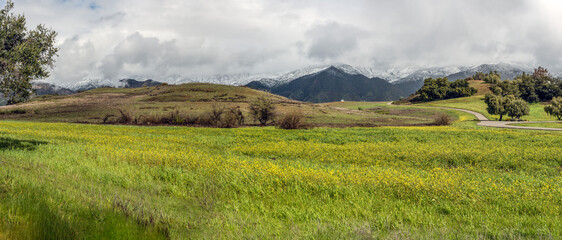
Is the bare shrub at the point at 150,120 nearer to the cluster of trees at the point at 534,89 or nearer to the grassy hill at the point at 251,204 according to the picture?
the grassy hill at the point at 251,204

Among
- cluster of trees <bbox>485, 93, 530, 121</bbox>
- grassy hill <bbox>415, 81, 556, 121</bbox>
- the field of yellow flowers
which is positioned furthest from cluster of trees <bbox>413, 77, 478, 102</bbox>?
the field of yellow flowers

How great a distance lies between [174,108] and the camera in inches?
3228

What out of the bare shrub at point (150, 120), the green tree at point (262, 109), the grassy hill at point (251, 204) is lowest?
the grassy hill at point (251, 204)

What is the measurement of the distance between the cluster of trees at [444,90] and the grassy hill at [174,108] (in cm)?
2904

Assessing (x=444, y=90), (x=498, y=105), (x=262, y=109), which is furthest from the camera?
(x=444, y=90)

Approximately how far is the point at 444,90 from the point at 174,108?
122 m

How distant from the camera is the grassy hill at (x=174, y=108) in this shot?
216ft

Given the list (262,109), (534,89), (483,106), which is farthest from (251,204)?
(534,89)

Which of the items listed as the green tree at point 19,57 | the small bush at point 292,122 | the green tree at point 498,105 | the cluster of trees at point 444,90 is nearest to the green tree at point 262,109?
the small bush at point 292,122

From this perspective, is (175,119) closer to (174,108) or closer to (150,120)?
(150,120)

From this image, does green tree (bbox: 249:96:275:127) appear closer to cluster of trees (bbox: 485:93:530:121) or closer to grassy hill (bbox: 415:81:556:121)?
cluster of trees (bbox: 485:93:530:121)

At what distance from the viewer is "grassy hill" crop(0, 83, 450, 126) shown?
65.7 m

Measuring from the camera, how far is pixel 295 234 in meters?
5.38

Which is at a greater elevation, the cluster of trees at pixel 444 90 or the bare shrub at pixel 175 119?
the cluster of trees at pixel 444 90
